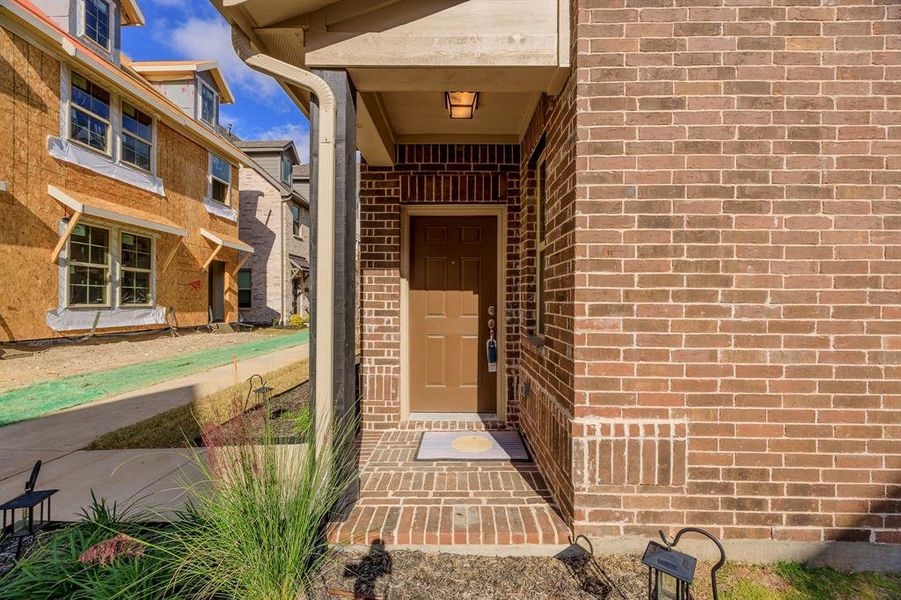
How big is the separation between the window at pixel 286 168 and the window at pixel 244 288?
180 inches

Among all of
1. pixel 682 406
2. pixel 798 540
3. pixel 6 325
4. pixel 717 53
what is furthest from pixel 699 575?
pixel 6 325

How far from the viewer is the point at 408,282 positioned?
4.37 meters

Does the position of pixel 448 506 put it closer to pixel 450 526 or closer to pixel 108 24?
pixel 450 526

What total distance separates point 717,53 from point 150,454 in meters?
5.15

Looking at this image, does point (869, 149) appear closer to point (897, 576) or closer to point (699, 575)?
point (897, 576)

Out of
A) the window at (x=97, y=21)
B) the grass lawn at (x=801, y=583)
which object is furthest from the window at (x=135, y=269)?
the grass lawn at (x=801, y=583)

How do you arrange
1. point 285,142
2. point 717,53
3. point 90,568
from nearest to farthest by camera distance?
point 90,568
point 717,53
point 285,142

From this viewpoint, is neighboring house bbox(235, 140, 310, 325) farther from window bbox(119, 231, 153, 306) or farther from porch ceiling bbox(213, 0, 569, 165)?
porch ceiling bbox(213, 0, 569, 165)

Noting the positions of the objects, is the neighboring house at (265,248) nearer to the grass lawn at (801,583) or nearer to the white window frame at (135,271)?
the white window frame at (135,271)

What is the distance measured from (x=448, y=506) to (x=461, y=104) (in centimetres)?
304

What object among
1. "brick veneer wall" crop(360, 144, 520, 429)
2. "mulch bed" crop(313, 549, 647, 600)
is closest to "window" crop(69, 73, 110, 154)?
"brick veneer wall" crop(360, 144, 520, 429)

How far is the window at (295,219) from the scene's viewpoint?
17.0 meters

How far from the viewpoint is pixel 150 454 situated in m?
3.57

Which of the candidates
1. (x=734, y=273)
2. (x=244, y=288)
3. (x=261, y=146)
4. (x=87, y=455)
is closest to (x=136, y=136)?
(x=244, y=288)
